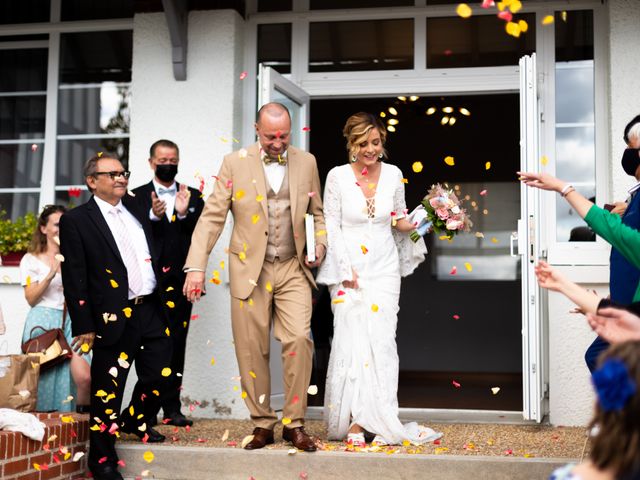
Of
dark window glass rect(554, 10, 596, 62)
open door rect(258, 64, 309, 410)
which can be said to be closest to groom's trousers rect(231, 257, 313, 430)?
open door rect(258, 64, 309, 410)

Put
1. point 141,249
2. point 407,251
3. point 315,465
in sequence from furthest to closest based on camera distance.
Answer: point 407,251
point 141,249
point 315,465

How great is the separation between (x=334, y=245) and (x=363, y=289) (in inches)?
13.0

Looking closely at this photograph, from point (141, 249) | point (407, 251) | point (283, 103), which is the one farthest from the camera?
point (283, 103)

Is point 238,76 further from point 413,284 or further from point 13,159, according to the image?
point 413,284

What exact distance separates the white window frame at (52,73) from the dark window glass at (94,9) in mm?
48

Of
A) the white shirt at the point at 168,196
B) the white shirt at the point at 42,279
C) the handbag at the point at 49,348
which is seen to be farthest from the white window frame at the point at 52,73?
the handbag at the point at 49,348

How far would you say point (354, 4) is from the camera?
7.42 meters

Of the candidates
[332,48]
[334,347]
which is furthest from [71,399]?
[332,48]

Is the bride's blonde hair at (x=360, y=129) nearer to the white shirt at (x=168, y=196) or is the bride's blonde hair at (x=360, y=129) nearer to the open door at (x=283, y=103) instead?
the open door at (x=283, y=103)

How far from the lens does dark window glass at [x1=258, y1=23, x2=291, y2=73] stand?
296 inches

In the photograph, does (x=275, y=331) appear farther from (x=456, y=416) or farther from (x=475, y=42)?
(x=475, y=42)

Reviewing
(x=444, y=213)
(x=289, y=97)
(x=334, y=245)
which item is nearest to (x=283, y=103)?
(x=289, y=97)

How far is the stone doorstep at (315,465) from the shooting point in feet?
16.8

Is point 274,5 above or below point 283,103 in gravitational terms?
above
